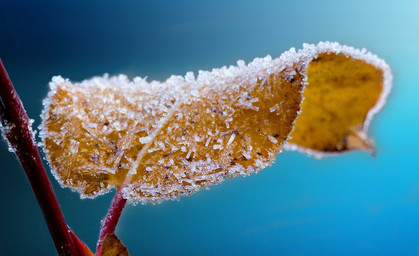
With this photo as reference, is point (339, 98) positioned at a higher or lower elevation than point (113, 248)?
higher

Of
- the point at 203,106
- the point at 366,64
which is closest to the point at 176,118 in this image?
the point at 203,106

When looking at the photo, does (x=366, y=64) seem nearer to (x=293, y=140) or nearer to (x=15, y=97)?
(x=293, y=140)

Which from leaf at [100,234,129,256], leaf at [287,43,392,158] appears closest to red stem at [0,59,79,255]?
leaf at [100,234,129,256]

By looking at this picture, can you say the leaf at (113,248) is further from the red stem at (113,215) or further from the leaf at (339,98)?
the leaf at (339,98)

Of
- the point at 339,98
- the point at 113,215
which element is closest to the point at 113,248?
the point at 113,215

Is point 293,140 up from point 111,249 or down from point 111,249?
up

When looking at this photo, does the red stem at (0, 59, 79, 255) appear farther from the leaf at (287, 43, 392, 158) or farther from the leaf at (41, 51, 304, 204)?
the leaf at (287, 43, 392, 158)

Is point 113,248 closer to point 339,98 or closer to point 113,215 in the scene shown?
point 113,215

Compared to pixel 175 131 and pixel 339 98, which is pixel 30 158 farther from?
pixel 339 98
